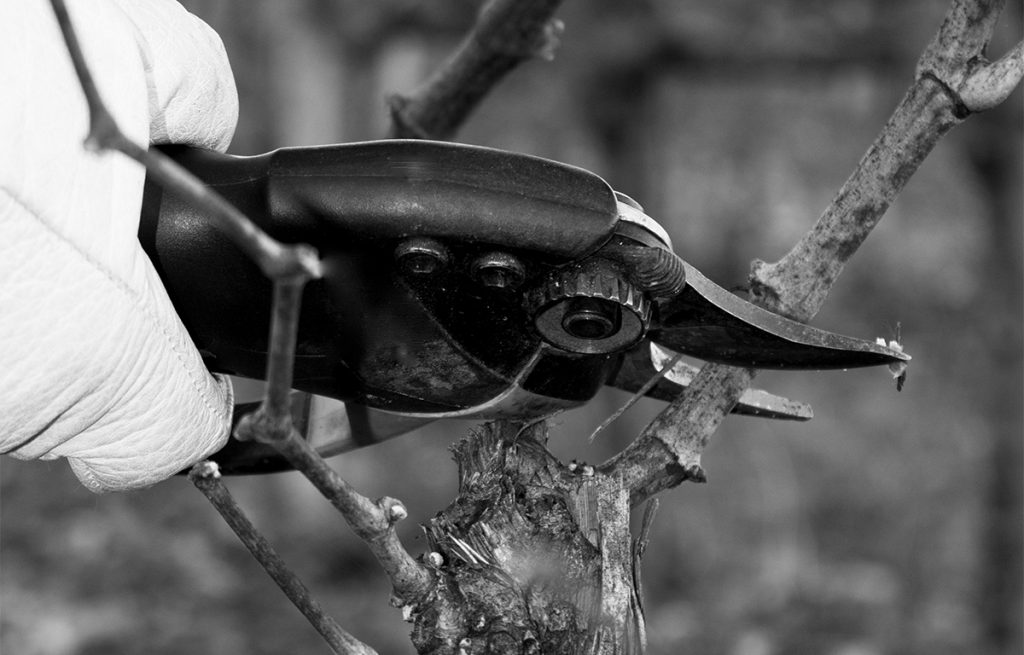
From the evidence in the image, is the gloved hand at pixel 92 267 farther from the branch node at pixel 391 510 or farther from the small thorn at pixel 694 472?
the small thorn at pixel 694 472

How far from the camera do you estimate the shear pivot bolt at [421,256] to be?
0.66 m

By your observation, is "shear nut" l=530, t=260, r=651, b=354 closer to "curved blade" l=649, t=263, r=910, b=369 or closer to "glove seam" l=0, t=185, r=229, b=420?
"curved blade" l=649, t=263, r=910, b=369

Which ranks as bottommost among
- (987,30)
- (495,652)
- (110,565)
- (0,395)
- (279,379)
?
(110,565)

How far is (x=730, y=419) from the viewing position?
4031mm

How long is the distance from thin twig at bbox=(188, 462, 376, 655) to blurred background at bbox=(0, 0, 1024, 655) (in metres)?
2.07

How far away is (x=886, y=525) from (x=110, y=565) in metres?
2.30

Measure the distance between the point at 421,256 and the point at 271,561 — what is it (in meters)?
0.19

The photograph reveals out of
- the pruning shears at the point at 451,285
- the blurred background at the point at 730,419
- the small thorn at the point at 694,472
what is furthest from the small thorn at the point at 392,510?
the blurred background at the point at 730,419

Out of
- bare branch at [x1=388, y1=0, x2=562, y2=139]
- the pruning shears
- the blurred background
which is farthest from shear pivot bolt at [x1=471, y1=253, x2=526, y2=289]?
the blurred background

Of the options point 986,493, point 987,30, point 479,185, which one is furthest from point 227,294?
point 986,493

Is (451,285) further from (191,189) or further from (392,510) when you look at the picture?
(191,189)

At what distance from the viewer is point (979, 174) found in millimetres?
2834

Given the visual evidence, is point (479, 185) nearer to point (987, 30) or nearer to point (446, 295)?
point (446, 295)

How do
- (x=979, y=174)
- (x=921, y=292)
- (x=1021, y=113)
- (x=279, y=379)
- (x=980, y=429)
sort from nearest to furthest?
1. (x=279, y=379)
2. (x=1021, y=113)
3. (x=979, y=174)
4. (x=980, y=429)
5. (x=921, y=292)
